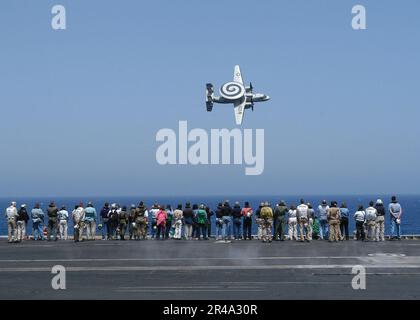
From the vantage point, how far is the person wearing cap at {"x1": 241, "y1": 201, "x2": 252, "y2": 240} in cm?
2886

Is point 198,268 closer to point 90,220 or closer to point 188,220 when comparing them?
point 188,220

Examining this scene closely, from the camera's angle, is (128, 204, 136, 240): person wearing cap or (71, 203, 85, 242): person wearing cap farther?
(128, 204, 136, 240): person wearing cap

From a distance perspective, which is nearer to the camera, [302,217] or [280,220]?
[302,217]

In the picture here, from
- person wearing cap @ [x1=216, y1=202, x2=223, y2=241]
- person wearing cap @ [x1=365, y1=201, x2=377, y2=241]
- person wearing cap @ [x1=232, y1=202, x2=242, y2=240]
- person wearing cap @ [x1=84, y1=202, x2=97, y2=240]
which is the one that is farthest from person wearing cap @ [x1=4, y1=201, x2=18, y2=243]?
person wearing cap @ [x1=365, y1=201, x2=377, y2=241]

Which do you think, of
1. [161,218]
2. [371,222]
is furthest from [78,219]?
[371,222]

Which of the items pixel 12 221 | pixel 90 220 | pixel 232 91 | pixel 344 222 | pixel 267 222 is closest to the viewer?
pixel 267 222

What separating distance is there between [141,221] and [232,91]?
31482 mm

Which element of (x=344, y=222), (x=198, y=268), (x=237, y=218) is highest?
(x=237, y=218)

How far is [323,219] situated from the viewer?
28.7 metres

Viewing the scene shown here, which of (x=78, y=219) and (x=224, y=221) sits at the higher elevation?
(x=78, y=219)

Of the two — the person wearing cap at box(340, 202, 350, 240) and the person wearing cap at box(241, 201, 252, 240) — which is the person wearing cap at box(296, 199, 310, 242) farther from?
the person wearing cap at box(241, 201, 252, 240)

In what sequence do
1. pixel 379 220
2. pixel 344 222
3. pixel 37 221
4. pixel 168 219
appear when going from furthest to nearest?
pixel 168 219, pixel 37 221, pixel 344 222, pixel 379 220

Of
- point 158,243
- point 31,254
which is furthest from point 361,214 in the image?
point 31,254
